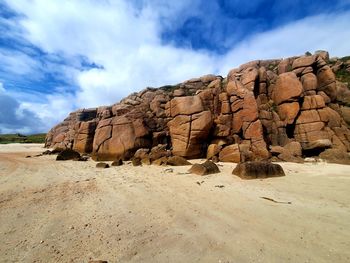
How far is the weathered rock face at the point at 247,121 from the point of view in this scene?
1923cm

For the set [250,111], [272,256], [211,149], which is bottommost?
[272,256]

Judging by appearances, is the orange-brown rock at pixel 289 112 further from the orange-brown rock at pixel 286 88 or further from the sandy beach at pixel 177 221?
the sandy beach at pixel 177 221

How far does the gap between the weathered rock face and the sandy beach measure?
354 inches

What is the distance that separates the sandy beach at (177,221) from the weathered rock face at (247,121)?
8.98m

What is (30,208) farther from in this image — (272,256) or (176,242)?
(272,256)

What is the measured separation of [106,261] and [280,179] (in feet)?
32.1

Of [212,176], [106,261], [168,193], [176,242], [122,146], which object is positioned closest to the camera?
[106,261]

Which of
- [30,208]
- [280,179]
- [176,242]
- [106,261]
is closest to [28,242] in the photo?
[106,261]

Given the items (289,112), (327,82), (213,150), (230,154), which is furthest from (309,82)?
(213,150)

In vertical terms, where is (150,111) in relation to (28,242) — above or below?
above

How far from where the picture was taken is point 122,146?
67.9 feet

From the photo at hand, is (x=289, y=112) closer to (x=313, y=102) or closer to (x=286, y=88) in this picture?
(x=313, y=102)

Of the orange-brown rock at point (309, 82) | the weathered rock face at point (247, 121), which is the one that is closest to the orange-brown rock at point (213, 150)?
the weathered rock face at point (247, 121)

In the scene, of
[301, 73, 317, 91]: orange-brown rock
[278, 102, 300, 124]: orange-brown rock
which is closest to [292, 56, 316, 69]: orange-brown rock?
[301, 73, 317, 91]: orange-brown rock
